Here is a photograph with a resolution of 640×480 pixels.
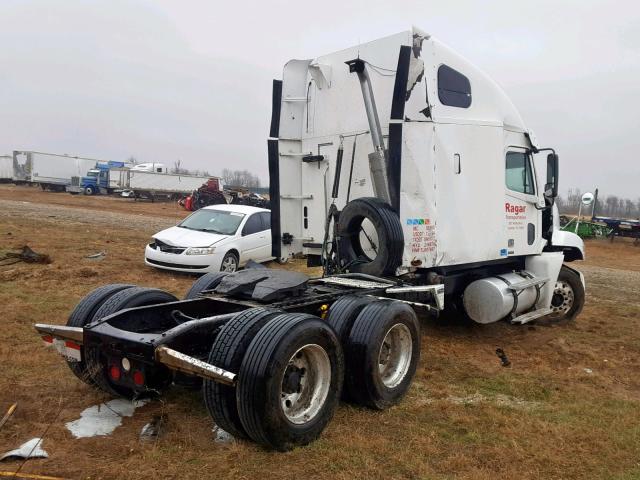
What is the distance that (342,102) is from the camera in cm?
700

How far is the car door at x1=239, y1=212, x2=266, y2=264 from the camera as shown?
12.0m

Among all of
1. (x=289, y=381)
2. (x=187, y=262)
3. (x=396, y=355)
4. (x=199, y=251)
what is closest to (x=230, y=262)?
(x=199, y=251)

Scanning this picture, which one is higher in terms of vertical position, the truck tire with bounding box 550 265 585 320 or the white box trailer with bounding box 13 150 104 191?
the white box trailer with bounding box 13 150 104 191

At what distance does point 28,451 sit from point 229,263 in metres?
8.06

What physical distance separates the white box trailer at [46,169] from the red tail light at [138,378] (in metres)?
48.2

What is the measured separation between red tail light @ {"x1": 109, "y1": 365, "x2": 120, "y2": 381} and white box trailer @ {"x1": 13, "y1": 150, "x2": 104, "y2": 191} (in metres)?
47.9

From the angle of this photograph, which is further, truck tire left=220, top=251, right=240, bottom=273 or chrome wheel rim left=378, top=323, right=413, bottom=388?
truck tire left=220, top=251, right=240, bottom=273

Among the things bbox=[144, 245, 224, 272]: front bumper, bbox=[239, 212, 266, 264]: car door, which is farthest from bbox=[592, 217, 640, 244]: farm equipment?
bbox=[144, 245, 224, 272]: front bumper

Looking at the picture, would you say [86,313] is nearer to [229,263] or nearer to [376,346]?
[376,346]

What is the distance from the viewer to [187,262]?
10992 mm

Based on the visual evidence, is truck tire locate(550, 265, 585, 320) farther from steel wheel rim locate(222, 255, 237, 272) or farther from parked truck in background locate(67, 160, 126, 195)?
parked truck in background locate(67, 160, 126, 195)

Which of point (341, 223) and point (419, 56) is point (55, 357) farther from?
point (419, 56)


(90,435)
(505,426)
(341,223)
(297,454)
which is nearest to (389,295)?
(341,223)

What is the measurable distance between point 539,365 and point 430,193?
7.65ft
